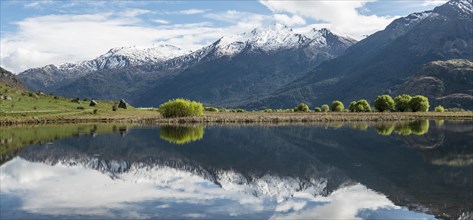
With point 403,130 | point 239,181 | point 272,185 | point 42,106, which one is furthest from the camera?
point 42,106

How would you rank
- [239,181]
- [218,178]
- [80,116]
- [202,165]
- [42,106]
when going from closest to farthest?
[239,181], [218,178], [202,165], [80,116], [42,106]

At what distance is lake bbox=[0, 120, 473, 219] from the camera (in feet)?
102

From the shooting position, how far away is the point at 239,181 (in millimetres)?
43094

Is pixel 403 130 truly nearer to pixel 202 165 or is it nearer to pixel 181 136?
pixel 181 136

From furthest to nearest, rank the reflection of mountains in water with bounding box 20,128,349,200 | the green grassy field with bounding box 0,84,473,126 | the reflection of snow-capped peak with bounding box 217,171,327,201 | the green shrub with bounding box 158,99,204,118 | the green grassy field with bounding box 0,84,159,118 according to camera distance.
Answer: the green shrub with bounding box 158,99,204,118 → the green grassy field with bounding box 0,84,159,118 → the green grassy field with bounding box 0,84,473,126 → the reflection of mountains in water with bounding box 20,128,349,200 → the reflection of snow-capped peak with bounding box 217,171,327,201

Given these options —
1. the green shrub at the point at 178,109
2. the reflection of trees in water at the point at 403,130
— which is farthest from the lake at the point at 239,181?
the green shrub at the point at 178,109

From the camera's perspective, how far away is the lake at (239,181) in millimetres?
30984

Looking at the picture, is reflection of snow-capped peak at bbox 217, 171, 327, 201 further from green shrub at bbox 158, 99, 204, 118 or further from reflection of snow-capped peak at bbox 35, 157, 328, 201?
green shrub at bbox 158, 99, 204, 118

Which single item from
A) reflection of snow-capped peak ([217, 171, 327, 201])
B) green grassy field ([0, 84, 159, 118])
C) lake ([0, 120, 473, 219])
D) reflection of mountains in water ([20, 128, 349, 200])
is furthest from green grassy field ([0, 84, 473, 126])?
reflection of snow-capped peak ([217, 171, 327, 201])

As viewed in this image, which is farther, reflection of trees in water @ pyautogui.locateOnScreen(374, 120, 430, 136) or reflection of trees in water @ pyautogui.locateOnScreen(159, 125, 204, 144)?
reflection of trees in water @ pyautogui.locateOnScreen(374, 120, 430, 136)

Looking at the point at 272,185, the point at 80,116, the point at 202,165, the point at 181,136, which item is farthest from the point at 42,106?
the point at 272,185

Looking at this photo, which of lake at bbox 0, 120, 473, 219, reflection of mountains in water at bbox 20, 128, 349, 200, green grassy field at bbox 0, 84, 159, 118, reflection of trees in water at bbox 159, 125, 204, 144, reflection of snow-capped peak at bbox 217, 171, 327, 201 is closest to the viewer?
lake at bbox 0, 120, 473, 219

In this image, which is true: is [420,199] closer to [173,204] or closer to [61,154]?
[173,204]

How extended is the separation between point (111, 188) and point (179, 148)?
104 feet
